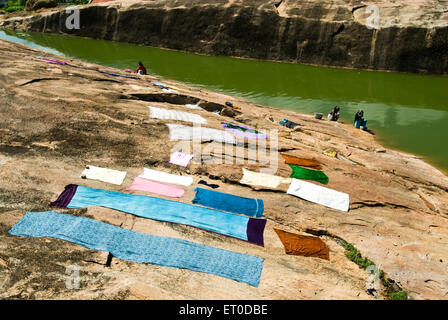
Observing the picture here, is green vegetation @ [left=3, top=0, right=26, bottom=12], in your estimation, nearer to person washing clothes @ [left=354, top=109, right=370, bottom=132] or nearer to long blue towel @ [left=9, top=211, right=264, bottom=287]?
person washing clothes @ [left=354, top=109, right=370, bottom=132]

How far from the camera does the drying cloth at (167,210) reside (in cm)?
870

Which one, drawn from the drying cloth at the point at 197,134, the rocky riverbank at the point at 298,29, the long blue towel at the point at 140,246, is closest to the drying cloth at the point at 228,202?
the long blue towel at the point at 140,246

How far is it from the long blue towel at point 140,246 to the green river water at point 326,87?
48.5 feet

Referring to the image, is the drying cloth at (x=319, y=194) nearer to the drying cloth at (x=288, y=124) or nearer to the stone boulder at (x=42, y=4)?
the drying cloth at (x=288, y=124)

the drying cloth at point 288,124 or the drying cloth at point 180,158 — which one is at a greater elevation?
the drying cloth at point 288,124

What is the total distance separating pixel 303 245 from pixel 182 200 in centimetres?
373

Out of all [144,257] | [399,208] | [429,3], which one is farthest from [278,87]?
[144,257]

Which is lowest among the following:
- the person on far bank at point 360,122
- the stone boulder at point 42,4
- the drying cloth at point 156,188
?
the drying cloth at point 156,188

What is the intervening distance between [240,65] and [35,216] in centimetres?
2993

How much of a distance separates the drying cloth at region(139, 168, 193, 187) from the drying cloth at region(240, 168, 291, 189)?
1.96 m

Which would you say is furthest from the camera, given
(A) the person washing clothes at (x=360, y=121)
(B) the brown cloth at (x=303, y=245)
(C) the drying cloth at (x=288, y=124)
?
(A) the person washing clothes at (x=360, y=121)

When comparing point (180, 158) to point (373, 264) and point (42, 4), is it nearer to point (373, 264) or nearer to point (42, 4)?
point (373, 264)

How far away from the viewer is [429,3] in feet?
101

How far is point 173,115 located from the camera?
14648 mm
